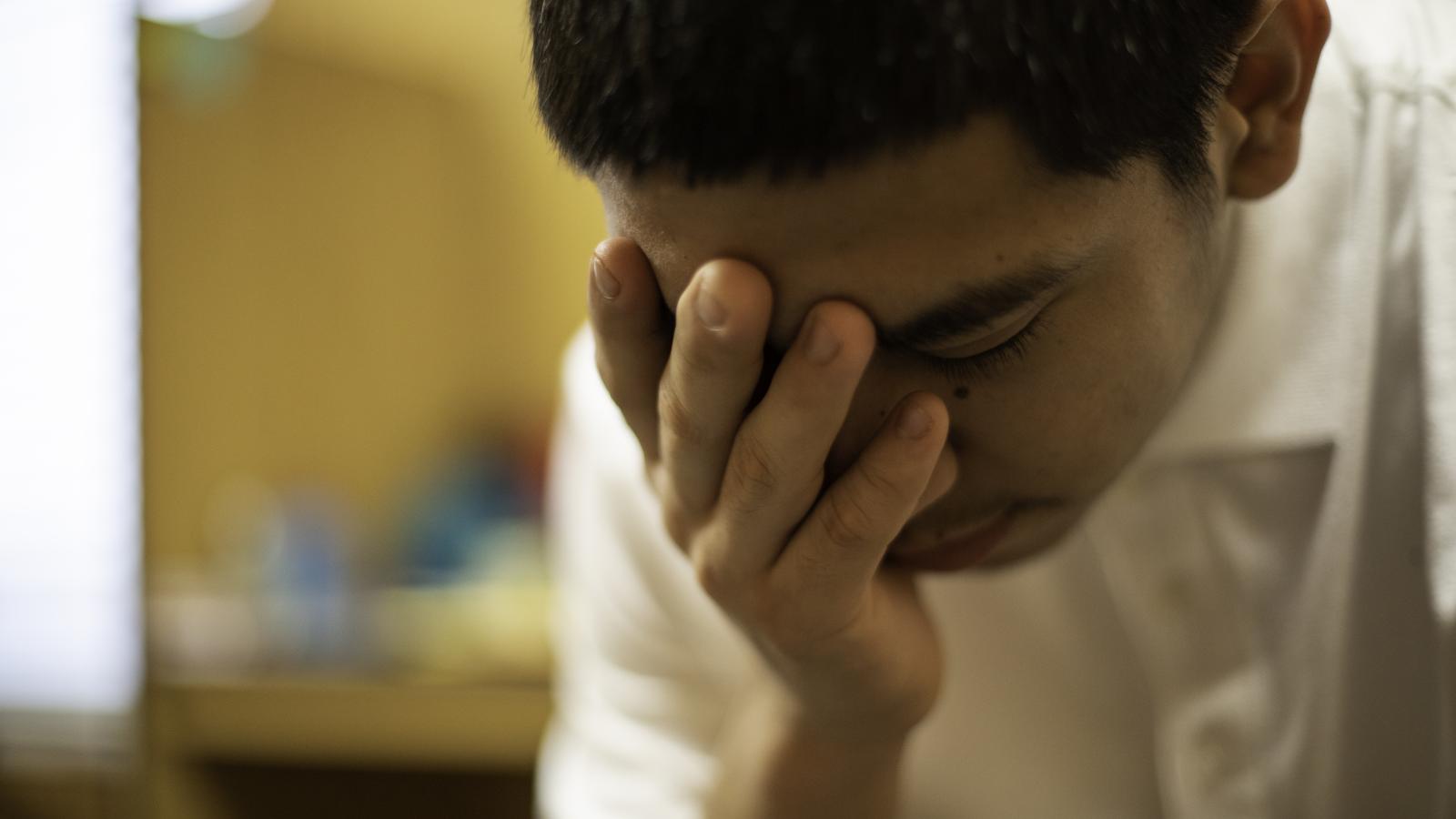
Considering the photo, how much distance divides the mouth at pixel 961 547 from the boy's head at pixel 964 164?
29 millimetres

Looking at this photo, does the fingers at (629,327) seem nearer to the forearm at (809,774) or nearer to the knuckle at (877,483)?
the knuckle at (877,483)

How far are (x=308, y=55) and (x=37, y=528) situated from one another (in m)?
0.87

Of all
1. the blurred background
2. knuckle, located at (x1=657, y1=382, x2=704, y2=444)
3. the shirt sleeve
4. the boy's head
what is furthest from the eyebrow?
the blurred background

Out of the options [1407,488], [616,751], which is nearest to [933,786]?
[616,751]

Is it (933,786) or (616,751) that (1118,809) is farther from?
(616,751)

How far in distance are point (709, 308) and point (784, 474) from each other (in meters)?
0.10

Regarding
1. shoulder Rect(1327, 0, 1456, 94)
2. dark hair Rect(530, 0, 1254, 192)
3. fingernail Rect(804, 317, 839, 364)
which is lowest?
fingernail Rect(804, 317, 839, 364)

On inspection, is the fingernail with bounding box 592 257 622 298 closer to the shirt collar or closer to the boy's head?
the boy's head

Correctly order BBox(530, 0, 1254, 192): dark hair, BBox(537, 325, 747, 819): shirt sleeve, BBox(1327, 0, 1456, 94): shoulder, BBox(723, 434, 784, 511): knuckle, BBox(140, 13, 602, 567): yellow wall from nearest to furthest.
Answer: BBox(530, 0, 1254, 192): dark hair
BBox(723, 434, 784, 511): knuckle
BBox(1327, 0, 1456, 94): shoulder
BBox(537, 325, 747, 819): shirt sleeve
BBox(140, 13, 602, 567): yellow wall

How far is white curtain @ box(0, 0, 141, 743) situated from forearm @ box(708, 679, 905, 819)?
1.23 m

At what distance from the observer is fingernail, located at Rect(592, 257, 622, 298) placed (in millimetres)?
492

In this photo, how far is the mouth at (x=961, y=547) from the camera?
57 cm

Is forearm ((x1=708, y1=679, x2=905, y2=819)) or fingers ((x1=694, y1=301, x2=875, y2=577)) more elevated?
fingers ((x1=694, y1=301, x2=875, y2=577))

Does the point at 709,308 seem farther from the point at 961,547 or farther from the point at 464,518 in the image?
the point at 464,518
